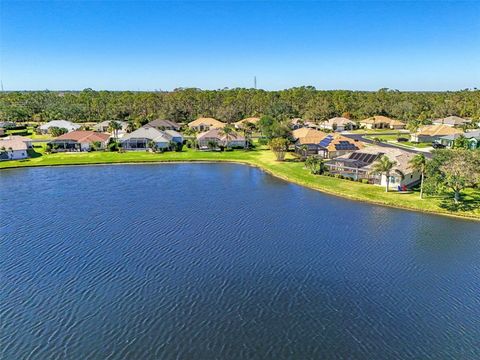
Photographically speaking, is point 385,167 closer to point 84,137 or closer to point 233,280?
point 233,280

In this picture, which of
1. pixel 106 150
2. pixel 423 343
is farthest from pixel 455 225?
pixel 106 150

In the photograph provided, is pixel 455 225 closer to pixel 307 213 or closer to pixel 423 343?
pixel 307 213


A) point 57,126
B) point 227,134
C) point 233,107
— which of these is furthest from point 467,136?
point 57,126

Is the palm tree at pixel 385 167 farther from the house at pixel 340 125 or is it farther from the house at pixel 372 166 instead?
the house at pixel 340 125

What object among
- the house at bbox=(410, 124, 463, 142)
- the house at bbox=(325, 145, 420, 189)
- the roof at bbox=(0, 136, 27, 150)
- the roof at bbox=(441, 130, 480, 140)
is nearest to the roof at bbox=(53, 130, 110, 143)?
the roof at bbox=(0, 136, 27, 150)

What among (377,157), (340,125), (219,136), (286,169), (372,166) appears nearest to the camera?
(372,166)

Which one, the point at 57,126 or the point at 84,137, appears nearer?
the point at 84,137

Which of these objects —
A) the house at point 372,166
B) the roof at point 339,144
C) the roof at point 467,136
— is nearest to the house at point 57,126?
the roof at point 339,144

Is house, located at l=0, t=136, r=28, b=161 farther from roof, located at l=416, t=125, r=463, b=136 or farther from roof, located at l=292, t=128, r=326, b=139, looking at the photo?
roof, located at l=416, t=125, r=463, b=136
